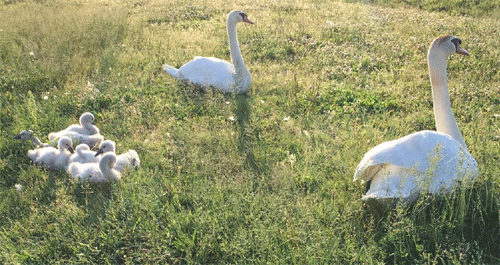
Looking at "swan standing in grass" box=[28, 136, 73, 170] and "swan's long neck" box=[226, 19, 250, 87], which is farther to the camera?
"swan's long neck" box=[226, 19, 250, 87]

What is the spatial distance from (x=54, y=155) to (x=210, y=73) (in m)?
2.98

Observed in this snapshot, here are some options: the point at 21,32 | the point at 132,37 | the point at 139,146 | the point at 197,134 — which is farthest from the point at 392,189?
the point at 21,32

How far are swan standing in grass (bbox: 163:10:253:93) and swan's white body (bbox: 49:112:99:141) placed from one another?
206 centimetres

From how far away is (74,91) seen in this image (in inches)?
276

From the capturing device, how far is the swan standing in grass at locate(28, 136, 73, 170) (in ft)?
15.8

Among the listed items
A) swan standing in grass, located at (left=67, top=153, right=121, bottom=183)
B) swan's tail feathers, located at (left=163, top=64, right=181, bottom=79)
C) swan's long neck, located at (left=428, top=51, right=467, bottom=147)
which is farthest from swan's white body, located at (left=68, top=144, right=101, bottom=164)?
swan's long neck, located at (left=428, top=51, right=467, bottom=147)

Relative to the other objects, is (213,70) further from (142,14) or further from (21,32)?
(142,14)

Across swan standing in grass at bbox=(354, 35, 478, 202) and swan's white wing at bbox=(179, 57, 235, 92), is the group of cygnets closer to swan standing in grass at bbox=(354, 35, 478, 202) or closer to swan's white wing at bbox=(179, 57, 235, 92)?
swan's white wing at bbox=(179, 57, 235, 92)

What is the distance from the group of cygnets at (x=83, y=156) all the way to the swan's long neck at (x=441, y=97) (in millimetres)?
3337

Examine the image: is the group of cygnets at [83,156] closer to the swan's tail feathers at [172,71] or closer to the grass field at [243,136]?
the grass field at [243,136]

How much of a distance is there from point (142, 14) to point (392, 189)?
10.9 metres

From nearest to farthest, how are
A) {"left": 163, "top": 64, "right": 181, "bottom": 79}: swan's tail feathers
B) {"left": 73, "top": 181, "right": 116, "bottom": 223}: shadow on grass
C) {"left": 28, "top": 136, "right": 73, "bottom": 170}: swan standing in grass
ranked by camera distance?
{"left": 73, "top": 181, "right": 116, "bottom": 223}: shadow on grass, {"left": 28, "top": 136, "right": 73, "bottom": 170}: swan standing in grass, {"left": 163, "top": 64, "right": 181, "bottom": 79}: swan's tail feathers

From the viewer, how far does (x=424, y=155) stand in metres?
3.70

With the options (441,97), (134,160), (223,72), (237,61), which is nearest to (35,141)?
(134,160)
